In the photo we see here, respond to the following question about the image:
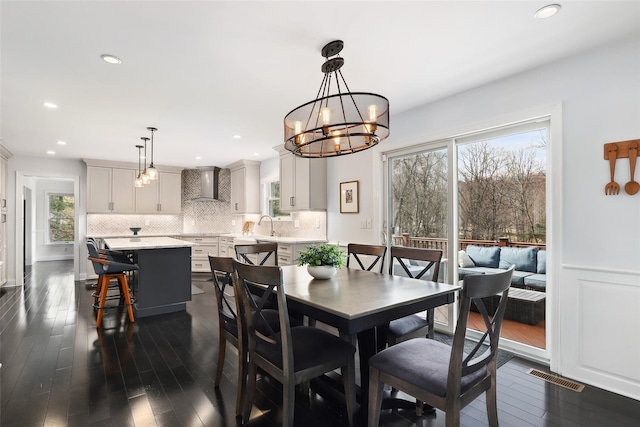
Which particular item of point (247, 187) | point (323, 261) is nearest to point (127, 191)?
point (247, 187)

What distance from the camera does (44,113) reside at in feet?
12.2

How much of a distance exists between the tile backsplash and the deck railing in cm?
315

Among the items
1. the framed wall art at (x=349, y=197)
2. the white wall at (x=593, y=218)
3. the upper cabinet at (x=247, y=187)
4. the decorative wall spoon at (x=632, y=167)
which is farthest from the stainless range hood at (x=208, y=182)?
the decorative wall spoon at (x=632, y=167)

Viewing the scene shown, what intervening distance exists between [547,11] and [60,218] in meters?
12.0

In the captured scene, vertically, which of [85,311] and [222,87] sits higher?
[222,87]

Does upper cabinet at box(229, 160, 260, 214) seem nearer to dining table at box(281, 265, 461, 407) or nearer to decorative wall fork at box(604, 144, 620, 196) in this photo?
dining table at box(281, 265, 461, 407)

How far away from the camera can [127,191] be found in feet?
22.1

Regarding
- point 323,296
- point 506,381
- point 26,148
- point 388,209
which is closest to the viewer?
point 323,296

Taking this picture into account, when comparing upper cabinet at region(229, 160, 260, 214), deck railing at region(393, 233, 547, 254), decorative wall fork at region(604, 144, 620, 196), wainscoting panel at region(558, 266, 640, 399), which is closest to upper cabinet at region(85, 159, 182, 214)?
upper cabinet at region(229, 160, 260, 214)

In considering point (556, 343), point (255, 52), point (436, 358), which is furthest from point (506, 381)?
point (255, 52)

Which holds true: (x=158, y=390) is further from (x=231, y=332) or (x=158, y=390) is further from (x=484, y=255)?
(x=484, y=255)

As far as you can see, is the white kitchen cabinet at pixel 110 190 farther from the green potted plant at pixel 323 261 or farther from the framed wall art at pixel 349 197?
the green potted plant at pixel 323 261

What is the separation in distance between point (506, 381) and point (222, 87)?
3.45 m

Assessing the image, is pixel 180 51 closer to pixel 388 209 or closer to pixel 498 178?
Result: pixel 388 209
